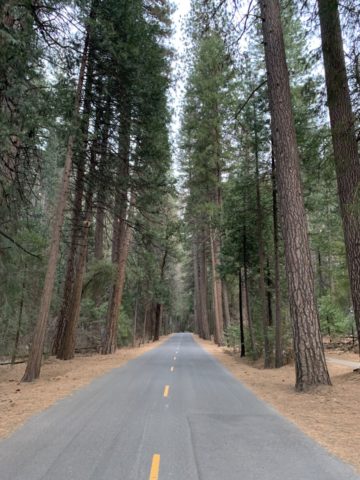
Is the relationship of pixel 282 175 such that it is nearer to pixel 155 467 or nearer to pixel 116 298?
pixel 155 467

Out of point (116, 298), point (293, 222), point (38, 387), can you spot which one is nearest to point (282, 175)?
point (293, 222)

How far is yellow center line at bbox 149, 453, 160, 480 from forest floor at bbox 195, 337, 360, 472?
2.47m

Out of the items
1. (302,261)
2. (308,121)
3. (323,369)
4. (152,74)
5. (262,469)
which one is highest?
(152,74)

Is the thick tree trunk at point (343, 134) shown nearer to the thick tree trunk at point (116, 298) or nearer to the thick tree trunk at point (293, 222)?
the thick tree trunk at point (293, 222)

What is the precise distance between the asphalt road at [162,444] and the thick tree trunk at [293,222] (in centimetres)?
187

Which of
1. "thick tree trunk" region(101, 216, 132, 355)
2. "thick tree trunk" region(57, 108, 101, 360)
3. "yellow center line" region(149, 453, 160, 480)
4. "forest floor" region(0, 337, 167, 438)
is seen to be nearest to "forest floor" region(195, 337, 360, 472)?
"yellow center line" region(149, 453, 160, 480)

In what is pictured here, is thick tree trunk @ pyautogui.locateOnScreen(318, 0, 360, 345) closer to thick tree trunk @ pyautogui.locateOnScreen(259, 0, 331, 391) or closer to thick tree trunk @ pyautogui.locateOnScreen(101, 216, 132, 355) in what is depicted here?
thick tree trunk @ pyautogui.locateOnScreen(259, 0, 331, 391)

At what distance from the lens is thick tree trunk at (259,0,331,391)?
1034cm

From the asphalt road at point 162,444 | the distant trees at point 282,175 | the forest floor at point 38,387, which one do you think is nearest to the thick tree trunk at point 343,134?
the distant trees at point 282,175

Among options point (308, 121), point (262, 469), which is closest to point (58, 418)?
point (262, 469)

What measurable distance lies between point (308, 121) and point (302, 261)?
8.69 m

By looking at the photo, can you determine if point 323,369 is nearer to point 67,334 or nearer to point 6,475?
point 6,475

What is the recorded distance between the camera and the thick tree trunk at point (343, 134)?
11086 mm

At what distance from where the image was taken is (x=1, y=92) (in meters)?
10.2
